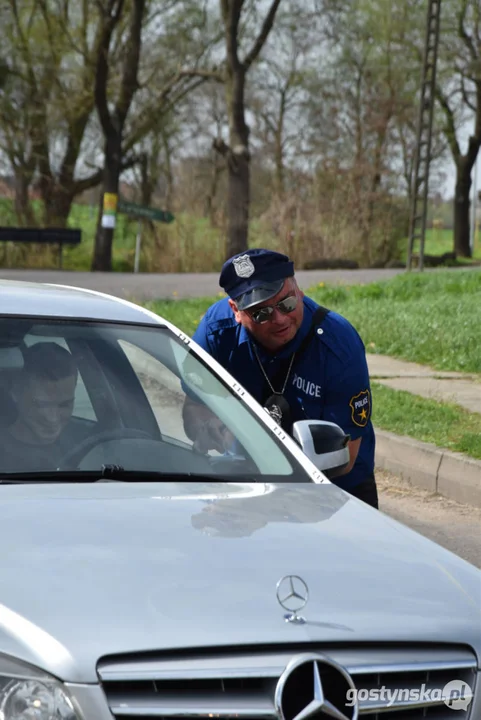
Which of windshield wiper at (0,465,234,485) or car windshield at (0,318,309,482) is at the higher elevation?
car windshield at (0,318,309,482)

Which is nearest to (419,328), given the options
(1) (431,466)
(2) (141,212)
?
(1) (431,466)

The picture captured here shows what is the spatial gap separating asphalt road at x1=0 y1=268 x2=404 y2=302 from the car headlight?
1792cm

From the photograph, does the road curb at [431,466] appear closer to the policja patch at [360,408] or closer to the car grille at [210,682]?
the policja patch at [360,408]

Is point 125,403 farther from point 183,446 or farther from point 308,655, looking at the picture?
point 308,655

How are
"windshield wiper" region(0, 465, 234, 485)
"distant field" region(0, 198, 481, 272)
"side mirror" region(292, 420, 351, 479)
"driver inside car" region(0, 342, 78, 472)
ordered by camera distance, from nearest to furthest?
1. "windshield wiper" region(0, 465, 234, 485)
2. "driver inside car" region(0, 342, 78, 472)
3. "side mirror" region(292, 420, 351, 479)
4. "distant field" region(0, 198, 481, 272)

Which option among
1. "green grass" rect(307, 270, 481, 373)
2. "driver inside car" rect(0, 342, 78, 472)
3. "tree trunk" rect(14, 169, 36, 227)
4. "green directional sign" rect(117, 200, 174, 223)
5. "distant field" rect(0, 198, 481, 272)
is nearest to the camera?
"driver inside car" rect(0, 342, 78, 472)

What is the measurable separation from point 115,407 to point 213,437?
38 centimetres

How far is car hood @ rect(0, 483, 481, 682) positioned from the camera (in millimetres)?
2535

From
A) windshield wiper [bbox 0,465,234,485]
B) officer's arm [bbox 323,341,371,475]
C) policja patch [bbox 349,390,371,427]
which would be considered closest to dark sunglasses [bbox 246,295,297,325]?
officer's arm [bbox 323,341,371,475]

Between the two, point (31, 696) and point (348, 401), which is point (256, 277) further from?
point (31, 696)

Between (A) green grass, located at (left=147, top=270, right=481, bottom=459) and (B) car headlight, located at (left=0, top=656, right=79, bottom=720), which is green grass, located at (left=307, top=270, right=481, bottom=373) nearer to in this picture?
(A) green grass, located at (left=147, top=270, right=481, bottom=459)

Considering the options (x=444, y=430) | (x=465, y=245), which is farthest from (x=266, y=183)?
(x=444, y=430)

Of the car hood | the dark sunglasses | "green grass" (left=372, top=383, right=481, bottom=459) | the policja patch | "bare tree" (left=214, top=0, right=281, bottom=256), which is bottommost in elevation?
"green grass" (left=372, top=383, right=481, bottom=459)

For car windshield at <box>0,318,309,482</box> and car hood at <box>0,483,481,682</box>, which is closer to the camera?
car hood at <box>0,483,481,682</box>
